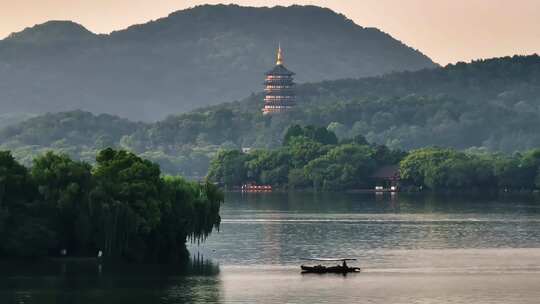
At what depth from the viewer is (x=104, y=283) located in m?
97.2

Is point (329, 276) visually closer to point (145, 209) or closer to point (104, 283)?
point (145, 209)

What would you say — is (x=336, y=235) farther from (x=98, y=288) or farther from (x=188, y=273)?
(x=98, y=288)

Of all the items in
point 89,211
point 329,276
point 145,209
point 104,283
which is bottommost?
point 104,283

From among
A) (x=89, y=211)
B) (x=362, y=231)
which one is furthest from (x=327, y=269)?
(x=362, y=231)

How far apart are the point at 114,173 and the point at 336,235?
38.3 m

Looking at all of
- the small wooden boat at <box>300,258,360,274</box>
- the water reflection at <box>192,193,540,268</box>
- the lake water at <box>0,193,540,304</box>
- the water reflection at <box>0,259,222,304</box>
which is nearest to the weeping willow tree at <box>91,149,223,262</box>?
the water reflection at <box>0,259,222,304</box>

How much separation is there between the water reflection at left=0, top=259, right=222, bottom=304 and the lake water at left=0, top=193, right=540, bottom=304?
0.19 feet

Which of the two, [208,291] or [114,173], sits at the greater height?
[114,173]

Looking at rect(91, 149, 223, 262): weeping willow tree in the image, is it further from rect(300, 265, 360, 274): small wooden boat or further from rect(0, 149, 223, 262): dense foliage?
rect(300, 265, 360, 274): small wooden boat

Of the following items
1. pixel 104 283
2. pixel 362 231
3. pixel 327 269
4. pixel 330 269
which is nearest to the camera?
pixel 104 283

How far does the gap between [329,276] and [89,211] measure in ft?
51.6

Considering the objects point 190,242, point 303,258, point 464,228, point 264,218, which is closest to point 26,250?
point 303,258

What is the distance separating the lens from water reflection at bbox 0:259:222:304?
91.7 metres

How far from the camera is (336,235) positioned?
469 feet
